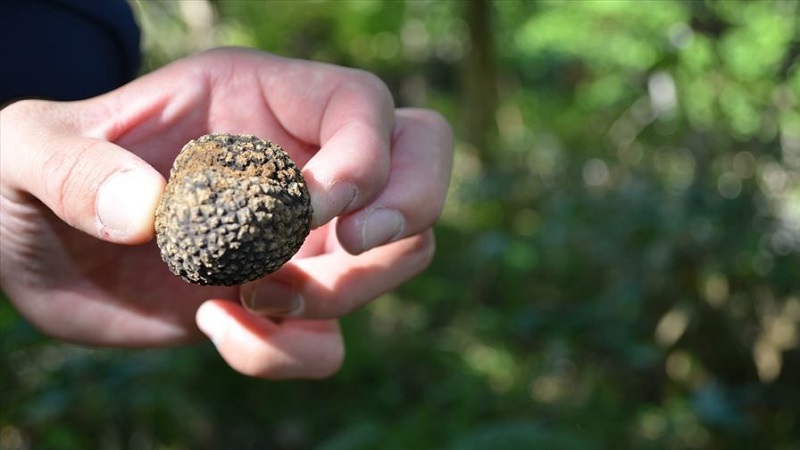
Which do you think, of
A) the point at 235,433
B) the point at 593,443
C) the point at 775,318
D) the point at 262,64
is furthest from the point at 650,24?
the point at 262,64

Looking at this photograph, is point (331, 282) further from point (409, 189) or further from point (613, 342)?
point (613, 342)

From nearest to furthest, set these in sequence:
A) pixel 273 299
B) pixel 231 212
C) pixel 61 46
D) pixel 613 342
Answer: pixel 231 212, pixel 273 299, pixel 61 46, pixel 613 342

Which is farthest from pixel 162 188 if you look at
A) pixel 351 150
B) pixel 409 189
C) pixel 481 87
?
pixel 481 87

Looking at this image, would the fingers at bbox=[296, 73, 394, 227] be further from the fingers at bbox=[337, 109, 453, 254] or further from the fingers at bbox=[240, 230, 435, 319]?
the fingers at bbox=[240, 230, 435, 319]

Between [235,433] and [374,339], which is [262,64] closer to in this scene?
[235,433]

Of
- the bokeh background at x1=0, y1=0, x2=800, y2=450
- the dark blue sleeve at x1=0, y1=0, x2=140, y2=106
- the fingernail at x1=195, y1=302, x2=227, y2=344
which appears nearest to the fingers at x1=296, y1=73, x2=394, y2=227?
the fingernail at x1=195, y1=302, x2=227, y2=344

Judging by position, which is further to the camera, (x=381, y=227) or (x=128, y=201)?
(x=381, y=227)
